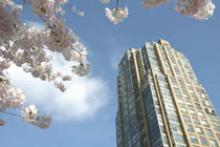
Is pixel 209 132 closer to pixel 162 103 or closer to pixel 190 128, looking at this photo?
pixel 190 128

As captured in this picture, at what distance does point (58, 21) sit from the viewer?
661 cm

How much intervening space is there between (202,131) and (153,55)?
2912 cm

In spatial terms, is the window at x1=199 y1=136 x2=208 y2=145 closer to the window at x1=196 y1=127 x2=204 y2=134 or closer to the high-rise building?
the high-rise building

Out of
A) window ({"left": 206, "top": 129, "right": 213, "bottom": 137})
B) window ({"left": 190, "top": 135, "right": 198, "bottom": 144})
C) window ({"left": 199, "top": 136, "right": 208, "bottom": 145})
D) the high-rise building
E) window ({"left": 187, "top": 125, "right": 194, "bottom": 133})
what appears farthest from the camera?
window ({"left": 206, "top": 129, "right": 213, "bottom": 137})

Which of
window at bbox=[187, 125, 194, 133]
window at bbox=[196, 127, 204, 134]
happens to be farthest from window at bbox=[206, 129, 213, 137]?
window at bbox=[187, 125, 194, 133]

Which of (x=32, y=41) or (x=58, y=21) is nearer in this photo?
(x=58, y=21)

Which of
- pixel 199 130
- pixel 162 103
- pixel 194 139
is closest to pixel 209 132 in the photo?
pixel 199 130

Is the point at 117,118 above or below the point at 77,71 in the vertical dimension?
above

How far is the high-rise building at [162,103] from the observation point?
62.8 meters

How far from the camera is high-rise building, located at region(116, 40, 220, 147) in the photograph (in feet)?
206

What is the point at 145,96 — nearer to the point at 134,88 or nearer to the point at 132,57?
the point at 134,88

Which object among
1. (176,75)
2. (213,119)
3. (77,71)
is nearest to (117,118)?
(176,75)

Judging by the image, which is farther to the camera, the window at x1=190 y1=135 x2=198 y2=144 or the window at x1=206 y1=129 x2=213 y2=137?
the window at x1=206 y1=129 x2=213 y2=137

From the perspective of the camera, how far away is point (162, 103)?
69500 mm
